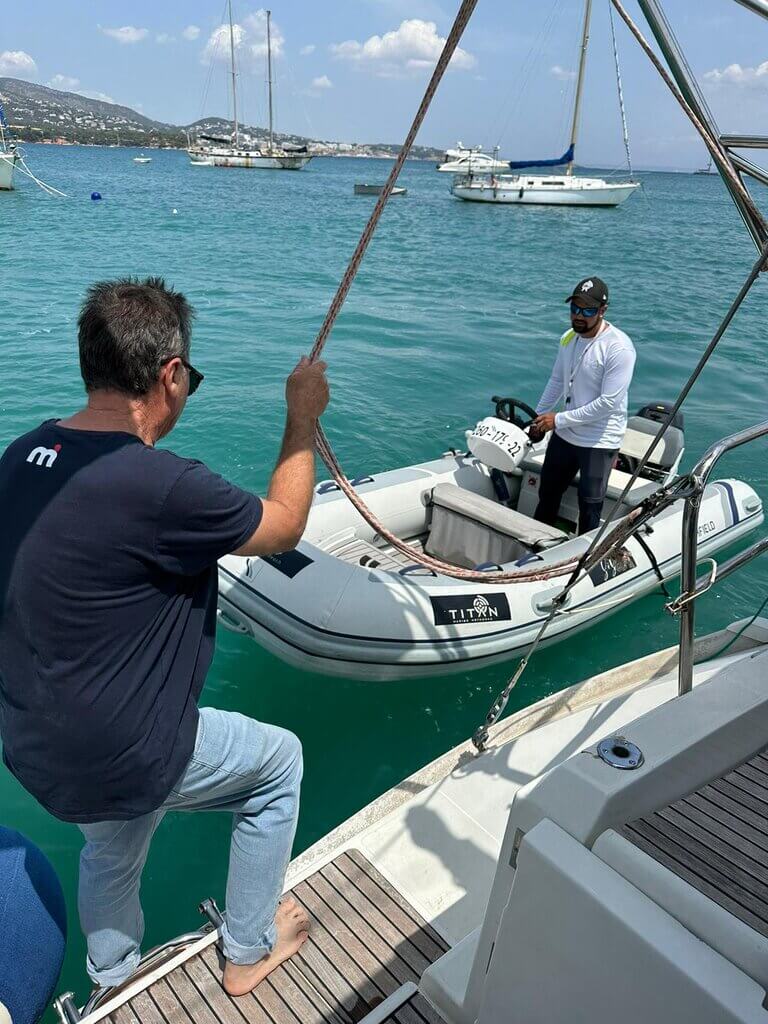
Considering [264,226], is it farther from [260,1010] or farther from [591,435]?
[260,1010]

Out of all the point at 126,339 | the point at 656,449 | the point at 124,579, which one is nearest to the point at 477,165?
the point at 656,449

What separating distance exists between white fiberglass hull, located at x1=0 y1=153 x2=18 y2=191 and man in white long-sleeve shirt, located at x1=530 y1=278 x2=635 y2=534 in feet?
108

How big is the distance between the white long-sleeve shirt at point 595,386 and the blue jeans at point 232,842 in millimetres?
3111

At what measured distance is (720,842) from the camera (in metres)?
1.42

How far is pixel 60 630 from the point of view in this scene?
1445mm

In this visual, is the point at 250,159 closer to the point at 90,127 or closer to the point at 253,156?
the point at 253,156

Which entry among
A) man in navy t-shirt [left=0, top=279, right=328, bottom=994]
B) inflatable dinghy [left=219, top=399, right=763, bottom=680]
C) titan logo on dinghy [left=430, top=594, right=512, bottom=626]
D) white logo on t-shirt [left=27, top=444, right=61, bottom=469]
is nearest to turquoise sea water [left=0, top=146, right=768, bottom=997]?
inflatable dinghy [left=219, top=399, right=763, bottom=680]

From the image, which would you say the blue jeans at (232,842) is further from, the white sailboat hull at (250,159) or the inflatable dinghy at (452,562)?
the white sailboat hull at (250,159)

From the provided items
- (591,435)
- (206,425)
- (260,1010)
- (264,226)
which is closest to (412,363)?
(206,425)

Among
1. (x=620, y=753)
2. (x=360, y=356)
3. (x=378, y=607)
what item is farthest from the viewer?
(x=360, y=356)

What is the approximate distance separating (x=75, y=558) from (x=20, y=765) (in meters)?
0.55

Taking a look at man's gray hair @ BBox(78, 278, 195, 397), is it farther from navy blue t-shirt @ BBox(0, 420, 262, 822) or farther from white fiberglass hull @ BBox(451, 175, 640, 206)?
white fiberglass hull @ BBox(451, 175, 640, 206)

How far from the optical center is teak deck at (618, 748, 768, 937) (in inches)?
51.8

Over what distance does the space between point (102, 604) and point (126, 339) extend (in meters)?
0.55
